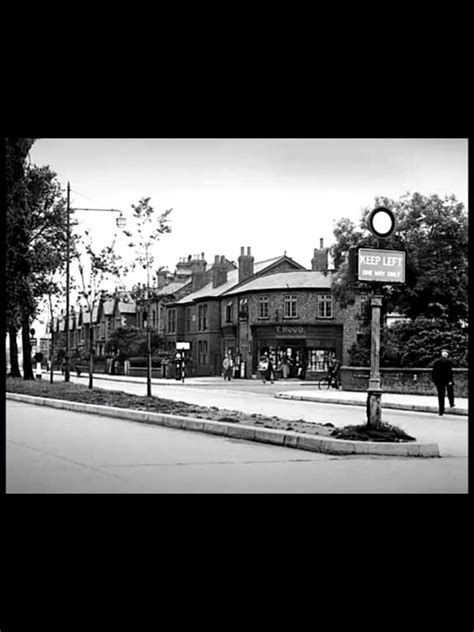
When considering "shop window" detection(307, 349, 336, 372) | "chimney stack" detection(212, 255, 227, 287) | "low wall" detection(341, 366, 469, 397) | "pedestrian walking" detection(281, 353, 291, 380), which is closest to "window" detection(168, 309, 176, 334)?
"chimney stack" detection(212, 255, 227, 287)

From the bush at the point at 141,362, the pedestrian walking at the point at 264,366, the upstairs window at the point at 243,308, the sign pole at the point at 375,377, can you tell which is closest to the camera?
the sign pole at the point at 375,377

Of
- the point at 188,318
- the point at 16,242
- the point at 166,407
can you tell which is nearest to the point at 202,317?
the point at 188,318

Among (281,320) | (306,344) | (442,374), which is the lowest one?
(442,374)

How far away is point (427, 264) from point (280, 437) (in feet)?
Answer: 73.3

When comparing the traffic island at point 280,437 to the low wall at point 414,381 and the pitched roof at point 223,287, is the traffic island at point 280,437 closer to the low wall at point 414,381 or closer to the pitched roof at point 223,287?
the low wall at point 414,381

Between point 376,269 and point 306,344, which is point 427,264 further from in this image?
point 376,269

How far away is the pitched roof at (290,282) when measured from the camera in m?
53.1

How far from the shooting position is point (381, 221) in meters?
11.9

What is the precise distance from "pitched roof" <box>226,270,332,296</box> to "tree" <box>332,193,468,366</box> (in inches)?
666

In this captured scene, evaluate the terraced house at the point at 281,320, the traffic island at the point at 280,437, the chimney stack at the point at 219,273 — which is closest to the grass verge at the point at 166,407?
the traffic island at the point at 280,437

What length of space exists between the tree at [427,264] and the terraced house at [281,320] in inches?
634

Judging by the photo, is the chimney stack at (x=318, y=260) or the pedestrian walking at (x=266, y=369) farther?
the chimney stack at (x=318, y=260)
